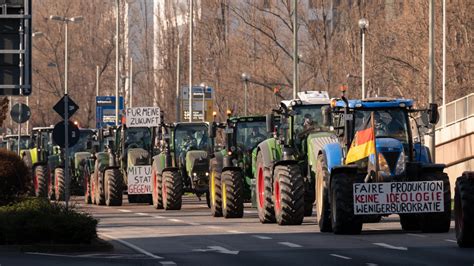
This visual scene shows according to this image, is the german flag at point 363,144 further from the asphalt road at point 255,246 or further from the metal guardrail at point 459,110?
the metal guardrail at point 459,110

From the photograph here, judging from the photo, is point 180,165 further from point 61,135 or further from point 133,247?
point 133,247

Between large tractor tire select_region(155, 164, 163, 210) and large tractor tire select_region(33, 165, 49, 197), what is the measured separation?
977cm

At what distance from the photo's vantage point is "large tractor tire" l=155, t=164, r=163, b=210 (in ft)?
153

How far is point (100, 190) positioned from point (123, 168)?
105 cm

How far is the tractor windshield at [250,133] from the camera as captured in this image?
4088 centimetres

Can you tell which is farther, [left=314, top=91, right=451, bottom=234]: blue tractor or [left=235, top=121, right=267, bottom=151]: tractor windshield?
[left=235, top=121, right=267, bottom=151]: tractor windshield

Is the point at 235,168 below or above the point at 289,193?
above

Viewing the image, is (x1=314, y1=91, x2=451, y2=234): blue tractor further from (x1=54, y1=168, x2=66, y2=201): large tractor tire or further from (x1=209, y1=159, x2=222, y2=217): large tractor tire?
(x1=54, y1=168, x2=66, y2=201): large tractor tire

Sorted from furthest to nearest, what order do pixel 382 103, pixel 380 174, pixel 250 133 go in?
pixel 250 133
pixel 382 103
pixel 380 174

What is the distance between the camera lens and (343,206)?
2959cm

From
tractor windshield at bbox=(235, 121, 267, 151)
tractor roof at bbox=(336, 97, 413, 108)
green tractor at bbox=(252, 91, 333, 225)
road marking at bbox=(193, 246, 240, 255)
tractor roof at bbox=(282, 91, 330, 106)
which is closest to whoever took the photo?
road marking at bbox=(193, 246, 240, 255)

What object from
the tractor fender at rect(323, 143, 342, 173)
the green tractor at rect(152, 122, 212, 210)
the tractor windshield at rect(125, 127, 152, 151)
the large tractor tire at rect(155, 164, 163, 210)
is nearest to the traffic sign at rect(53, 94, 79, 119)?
the green tractor at rect(152, 122, 212, 210)

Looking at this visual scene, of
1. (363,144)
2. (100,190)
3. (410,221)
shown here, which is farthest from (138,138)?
(363,144)

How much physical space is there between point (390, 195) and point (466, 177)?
3.94 metres
